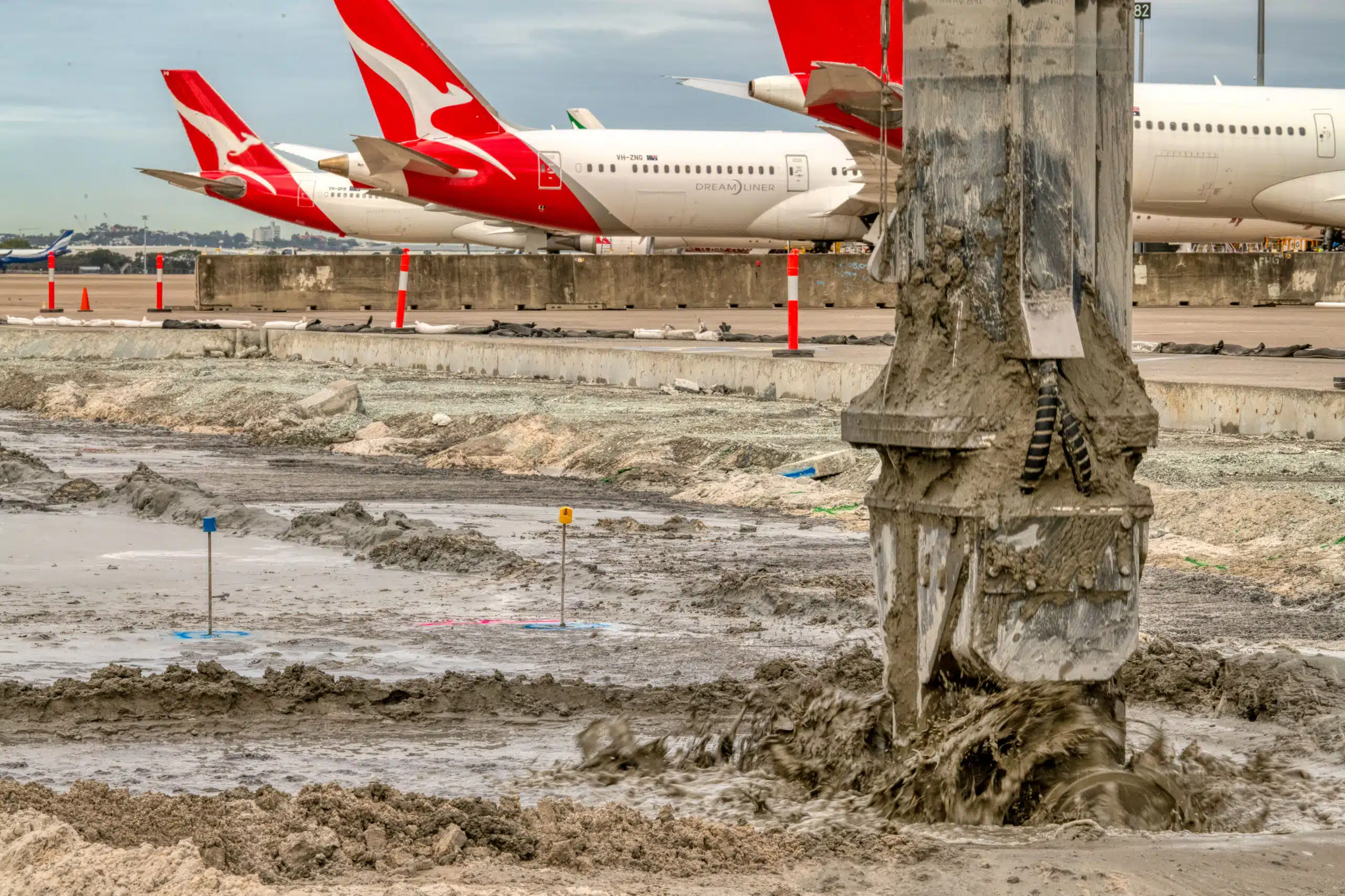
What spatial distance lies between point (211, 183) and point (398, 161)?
1191 centimetres

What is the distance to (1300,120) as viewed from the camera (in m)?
29.7

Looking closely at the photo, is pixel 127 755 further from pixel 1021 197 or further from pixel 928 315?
pixel 1021 197

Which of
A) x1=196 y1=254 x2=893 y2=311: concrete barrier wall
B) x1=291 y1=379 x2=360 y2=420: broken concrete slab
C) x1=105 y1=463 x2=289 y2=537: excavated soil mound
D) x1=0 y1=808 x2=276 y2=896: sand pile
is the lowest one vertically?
x1=0 y1=808 x2=276 y2=896: sand pile

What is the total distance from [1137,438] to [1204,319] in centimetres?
2102

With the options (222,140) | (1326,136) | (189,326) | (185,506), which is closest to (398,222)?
(222,140)

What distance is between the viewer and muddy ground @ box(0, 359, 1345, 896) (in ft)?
11.9

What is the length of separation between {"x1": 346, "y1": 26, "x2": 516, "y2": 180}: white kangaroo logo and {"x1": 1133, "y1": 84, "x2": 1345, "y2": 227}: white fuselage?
12339 mm

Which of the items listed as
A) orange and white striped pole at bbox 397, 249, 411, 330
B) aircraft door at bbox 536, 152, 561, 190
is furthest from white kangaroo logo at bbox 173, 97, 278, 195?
orange and white striped pole at bbox 397, 249, 411, 330

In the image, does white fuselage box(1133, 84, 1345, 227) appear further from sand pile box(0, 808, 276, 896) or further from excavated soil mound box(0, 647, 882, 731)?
sand pile box(0, 808, 276, 896)

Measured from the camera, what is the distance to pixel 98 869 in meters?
3.40

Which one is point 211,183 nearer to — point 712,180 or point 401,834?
point 712,180

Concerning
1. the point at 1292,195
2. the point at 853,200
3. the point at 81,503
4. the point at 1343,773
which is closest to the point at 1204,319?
the point at 1292,195

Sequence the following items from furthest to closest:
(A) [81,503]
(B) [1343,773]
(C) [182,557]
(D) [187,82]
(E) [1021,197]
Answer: (D) [187,82] < (A) [81,503] < (C) [182,557] < (B) [1343,773] < (E) [1021,197]

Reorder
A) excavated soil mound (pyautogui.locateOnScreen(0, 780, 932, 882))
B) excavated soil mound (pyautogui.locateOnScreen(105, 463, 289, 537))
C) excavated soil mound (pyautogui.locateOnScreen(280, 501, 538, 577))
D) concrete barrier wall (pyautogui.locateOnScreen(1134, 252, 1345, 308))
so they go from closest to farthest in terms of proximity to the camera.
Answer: excavated soil mound (pyautogui.locateOnScreen(0, 780, 932, 882))
excavated soil mound (pyautogui.locateOnScreen(280, 501, 538, 577))
excavated soil mound (pyautogui.locateOnScreen(105, 463, 289, 537))
concrete barrier wall (pyautogui.locateOnScreen(1134, 252, 1345, 308))
